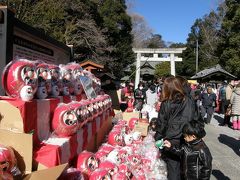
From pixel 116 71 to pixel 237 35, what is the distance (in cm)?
1182

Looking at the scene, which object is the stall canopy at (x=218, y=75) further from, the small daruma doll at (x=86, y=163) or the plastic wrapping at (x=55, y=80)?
the small daruma doll at (x=86, y=163)

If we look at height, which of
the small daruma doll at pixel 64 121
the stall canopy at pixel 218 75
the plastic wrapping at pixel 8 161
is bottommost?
the plastic wrapping at pixel 8 161

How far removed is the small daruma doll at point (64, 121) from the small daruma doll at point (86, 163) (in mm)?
313

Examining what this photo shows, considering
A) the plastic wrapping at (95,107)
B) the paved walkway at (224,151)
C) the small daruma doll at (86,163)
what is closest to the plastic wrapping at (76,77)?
the plastic wrapping at (95,107)

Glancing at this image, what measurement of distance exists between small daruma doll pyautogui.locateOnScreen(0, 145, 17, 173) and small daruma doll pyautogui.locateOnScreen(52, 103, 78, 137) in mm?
773

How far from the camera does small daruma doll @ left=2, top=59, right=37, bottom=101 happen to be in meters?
3.01

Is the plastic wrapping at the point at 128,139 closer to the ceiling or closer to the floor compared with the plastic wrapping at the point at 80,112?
closer to the floor

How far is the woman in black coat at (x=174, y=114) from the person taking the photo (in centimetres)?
429

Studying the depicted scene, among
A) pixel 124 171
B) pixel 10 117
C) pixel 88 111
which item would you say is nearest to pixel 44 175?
pixel 10 117

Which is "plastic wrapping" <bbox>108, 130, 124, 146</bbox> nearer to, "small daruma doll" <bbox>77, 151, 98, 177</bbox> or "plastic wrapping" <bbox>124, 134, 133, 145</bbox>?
"plastic wrapping" <bbox>124, 134, 133, 145</bbox>

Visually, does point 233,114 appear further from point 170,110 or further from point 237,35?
point 237,35

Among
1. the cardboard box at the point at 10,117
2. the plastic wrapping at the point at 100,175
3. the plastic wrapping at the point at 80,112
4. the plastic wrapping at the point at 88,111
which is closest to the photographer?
the cardboard box at the point at 10,117

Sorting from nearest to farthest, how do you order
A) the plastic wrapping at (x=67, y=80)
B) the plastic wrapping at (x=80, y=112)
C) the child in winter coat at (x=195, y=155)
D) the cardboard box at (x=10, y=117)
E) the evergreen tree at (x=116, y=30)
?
the cardboard box at (x=10, y=117) → the plastic wrapping at (x=80, y=112) → the child in winter coat at (x=195, y=155) → the plastic wrapping at (x=67, y=80) → the evergreen tree at (x=116, y=30)

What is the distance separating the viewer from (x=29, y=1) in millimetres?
14633
